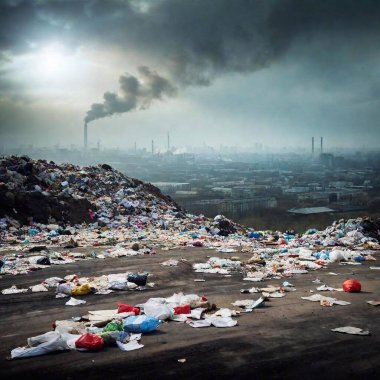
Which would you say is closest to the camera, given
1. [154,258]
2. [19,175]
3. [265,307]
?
[265,307]

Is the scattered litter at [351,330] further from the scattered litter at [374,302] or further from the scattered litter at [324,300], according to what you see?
the scattered litter at [374,302]

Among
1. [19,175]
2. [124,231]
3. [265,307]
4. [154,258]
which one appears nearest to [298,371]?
[265,307]

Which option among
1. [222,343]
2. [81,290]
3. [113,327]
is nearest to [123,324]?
[113,327]

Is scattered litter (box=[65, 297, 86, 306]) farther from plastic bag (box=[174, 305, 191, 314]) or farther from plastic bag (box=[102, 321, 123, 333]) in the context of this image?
plastic bag (box=[174, 305, 191, 314])

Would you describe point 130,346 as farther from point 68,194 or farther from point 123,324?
point 68,194

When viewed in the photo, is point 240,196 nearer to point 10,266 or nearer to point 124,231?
point 124,231

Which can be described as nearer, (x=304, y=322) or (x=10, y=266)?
(x=304, y=322)
